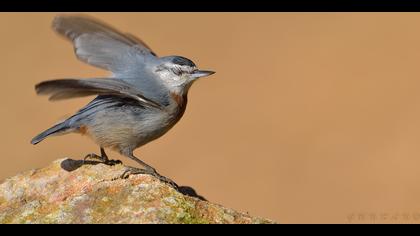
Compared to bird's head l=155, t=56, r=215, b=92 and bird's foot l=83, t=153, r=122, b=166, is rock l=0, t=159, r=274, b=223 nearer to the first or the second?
bird's foot l=83, t=153, r=122, b=166

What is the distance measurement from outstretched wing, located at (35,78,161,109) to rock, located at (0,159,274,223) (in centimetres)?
58

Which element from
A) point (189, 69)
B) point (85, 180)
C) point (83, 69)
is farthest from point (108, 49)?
point (83, 69)

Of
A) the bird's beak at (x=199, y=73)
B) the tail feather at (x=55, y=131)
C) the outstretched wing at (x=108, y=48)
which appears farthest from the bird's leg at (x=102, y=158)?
the bird's beak at (x=199, y=73)

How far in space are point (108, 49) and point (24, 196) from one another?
2.09 m

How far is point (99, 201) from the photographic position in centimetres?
417

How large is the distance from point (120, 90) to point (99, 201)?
1241mm

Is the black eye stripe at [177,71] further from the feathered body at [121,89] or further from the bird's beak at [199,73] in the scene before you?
the bird's beak at [199,73]

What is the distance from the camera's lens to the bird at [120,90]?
509cm

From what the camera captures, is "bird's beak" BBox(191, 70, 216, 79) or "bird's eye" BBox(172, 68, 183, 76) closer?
"bird's eye" BBox(172, 68, 183, 76)

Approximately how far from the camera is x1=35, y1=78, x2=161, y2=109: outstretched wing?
4590 mm

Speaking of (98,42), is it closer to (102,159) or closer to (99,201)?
(102,159)

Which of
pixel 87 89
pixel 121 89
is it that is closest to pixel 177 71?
pixel 121 89

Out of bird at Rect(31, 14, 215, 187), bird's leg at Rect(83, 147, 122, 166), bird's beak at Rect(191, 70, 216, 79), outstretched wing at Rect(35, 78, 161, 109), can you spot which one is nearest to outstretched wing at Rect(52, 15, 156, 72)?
bird at Rect(31, 14, 215, 187)

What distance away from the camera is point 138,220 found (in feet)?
12.5
